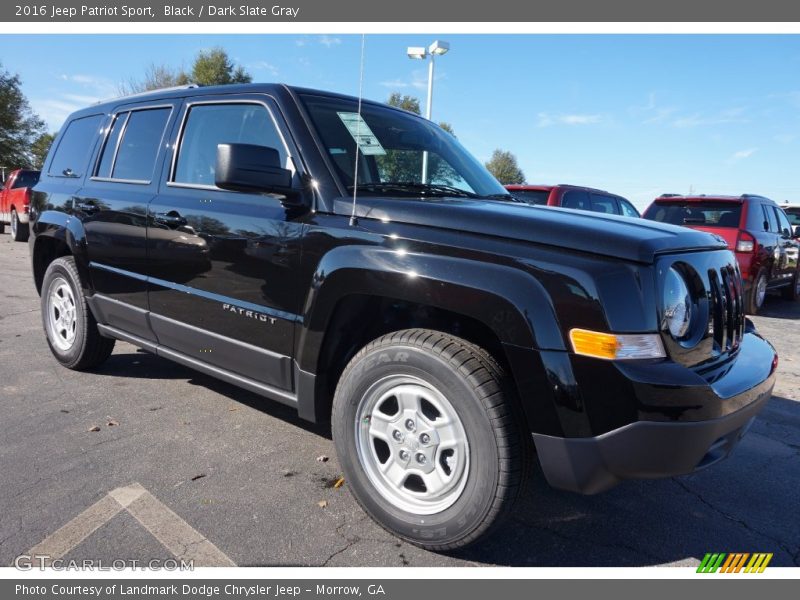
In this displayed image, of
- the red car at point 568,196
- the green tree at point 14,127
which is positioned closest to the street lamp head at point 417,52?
the red car at point 568,196

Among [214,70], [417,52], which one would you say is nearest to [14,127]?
[214,70]

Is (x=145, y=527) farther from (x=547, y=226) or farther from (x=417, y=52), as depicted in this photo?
(x=417, y=52)

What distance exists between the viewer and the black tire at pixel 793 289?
10.4m

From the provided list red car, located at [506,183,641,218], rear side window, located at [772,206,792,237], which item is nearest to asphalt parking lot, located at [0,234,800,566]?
red car, located at [506,183,641,218]

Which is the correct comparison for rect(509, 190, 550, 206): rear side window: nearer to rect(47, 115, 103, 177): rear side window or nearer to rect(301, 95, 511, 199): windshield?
rect(301, 95, 511, 199): windshield

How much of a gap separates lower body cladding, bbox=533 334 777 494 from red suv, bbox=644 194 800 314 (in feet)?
21.0

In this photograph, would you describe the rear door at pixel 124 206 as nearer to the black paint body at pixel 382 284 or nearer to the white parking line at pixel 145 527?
the black paint body at pixel 382 284

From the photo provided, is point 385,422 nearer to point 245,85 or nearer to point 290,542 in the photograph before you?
point 290,542

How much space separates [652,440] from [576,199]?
26.3ft

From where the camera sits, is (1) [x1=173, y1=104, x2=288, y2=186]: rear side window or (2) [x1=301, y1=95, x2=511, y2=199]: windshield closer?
(2) [x1=301, y1=95, x2=511, y2=199]: windshield

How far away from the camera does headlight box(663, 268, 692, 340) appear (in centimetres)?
206

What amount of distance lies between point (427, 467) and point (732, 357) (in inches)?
54.7

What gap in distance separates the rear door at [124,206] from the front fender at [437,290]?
1552mm
